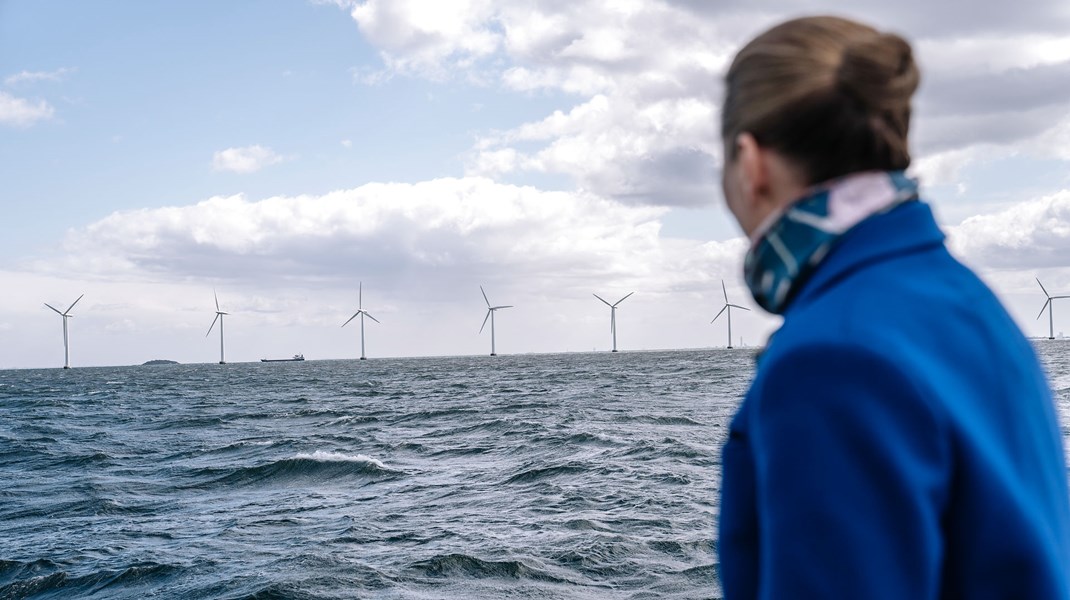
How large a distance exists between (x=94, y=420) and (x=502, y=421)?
23.3m

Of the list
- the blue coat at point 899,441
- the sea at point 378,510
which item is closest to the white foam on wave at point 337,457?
the sea at point 378,510

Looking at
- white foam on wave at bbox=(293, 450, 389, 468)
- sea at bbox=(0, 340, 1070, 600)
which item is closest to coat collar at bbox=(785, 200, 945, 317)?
sea at bbox=(0, 340, 1070, 600)

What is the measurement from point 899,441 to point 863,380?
3.9 inches

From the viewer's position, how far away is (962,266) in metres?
1.62

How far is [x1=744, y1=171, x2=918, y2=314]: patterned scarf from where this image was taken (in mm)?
1557

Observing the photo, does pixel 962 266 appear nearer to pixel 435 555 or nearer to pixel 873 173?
pixel 873 173

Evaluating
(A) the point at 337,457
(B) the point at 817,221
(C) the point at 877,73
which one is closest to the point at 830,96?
(C) the point at 877,73

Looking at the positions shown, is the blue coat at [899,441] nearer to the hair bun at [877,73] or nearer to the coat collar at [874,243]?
the coat collar at [874,243]

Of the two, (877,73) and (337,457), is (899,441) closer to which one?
(877,73)

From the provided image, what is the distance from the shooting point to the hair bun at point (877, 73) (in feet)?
5.13

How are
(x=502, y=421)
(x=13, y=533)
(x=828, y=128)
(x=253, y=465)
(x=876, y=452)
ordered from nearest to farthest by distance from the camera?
1. (x=876, y=452)
2. (x=828, y=128)
3. (x=13, y=533)
4. (x=253, y=465)
5. (x=502, y=421)

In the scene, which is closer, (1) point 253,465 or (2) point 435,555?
(2) point 435,555

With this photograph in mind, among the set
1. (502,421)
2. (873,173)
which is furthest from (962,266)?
(502,421)

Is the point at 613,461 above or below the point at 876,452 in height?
below
